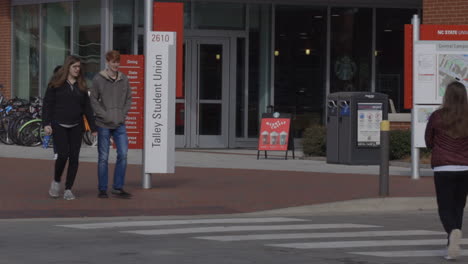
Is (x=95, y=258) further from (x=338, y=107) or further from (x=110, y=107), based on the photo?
(x=338, y=107)

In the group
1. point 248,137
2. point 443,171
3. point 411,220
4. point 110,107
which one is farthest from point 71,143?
point 248,137

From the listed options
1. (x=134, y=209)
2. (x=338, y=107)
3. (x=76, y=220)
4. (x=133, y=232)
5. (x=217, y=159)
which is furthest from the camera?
(x=217, y=159)

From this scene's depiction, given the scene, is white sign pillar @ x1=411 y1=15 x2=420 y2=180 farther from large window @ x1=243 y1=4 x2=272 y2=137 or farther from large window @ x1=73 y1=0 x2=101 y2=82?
large window @ x1=73 y1=0 x2=101 y2=82

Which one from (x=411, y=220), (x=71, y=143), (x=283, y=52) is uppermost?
(x=283, y=52)

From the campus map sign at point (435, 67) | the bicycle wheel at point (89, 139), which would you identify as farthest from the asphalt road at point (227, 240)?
the bicycle wheel at point (89, 139)

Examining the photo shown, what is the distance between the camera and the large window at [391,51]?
2930cm

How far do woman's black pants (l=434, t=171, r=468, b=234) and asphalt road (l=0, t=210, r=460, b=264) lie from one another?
34cm

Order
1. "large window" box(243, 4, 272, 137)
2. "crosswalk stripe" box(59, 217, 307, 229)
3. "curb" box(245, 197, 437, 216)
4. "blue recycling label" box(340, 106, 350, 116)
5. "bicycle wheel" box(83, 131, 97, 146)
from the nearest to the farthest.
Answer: "crosswalk stripe" box(59, 217, 307, 229) → "curb" box(245, 197, 437, 216) → "blue recycling label" box(340, 106, 350, 116) → "bicycle wheel" box(83, 131, 97, 146) → "large window" box(243, 4, 272, 137)

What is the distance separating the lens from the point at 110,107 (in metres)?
14.3

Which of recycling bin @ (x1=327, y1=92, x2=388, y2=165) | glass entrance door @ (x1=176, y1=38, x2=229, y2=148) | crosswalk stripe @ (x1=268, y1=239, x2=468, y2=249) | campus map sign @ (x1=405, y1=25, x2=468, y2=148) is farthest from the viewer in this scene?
glass entrance door @ (x1=176, y1=38, x2=229, y2=148)

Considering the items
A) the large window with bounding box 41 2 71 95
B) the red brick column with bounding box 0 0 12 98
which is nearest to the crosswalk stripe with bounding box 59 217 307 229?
the large window with bounding box 41 2 71 95

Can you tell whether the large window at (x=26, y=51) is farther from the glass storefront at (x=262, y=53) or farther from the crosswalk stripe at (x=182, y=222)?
the crosswalk stripe at (x=182, y=222)

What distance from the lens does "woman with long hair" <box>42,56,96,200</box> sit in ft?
46.2

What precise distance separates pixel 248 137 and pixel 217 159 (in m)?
5.57
